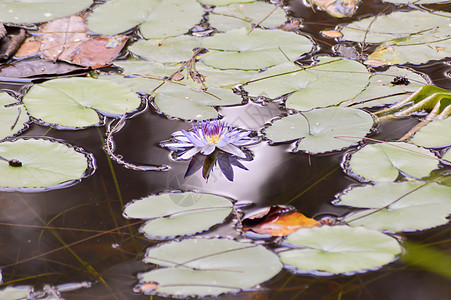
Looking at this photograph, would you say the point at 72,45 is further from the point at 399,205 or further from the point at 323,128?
the point at 399,205

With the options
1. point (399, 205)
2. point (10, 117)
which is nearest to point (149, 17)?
point (10, 117)

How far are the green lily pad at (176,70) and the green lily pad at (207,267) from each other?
0.92 meters

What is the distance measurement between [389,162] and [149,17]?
5.03 ft

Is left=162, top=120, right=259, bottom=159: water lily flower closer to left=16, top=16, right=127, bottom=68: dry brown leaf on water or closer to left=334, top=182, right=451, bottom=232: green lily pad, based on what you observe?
left=334, top=182, right=451, bottom=232: green lily pad

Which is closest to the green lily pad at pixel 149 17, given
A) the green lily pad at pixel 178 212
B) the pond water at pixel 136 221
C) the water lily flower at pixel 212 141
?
the pond water at pixel 136 221

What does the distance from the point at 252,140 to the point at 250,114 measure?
18 centimetres

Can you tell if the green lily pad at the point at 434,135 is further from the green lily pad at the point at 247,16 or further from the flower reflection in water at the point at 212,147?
the green lily pad at the point at 247,16

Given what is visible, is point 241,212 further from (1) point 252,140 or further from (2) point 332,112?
(2) point 332,112

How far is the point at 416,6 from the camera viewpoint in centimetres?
274

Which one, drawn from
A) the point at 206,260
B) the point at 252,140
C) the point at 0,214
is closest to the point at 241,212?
the point at 206,260

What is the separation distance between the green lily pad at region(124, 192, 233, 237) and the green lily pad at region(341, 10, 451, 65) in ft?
3.68

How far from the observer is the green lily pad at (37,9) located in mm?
2703

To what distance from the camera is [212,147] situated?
1.78 metres

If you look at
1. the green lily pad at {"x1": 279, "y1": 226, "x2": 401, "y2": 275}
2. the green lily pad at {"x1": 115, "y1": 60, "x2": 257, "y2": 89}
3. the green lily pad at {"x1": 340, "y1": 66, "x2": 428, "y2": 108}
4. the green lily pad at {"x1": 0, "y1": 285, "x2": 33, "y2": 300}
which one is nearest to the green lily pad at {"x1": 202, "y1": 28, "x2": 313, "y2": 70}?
the green lily pad at {"x1": 115, "y1": 60, "x2": 257, "y2": 89}
